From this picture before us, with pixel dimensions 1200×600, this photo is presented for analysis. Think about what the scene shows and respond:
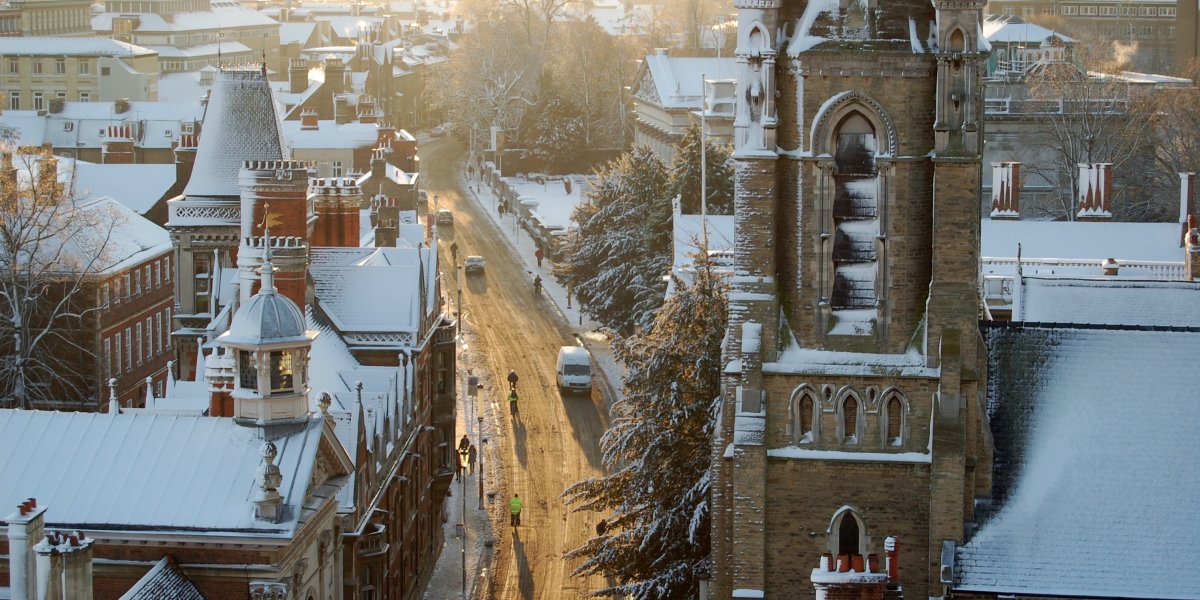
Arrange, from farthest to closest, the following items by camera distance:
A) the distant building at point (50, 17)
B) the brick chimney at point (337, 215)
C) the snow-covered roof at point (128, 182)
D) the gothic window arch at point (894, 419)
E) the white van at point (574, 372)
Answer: the distant building at point (50, 17)
the snow-covered roof at point (128, 182)
the white van at point (574, 372)
the brick chimney at point (337, 215)
the gothic window arch at point (894, 419)

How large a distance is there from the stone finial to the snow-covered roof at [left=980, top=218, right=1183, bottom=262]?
33310 millimetres

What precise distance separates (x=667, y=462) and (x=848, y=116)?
1399 centimetres

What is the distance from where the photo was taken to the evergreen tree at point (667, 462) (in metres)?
45.0

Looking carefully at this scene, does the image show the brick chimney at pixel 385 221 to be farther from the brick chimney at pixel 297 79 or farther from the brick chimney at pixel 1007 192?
the brick chimney at pixel 297 79

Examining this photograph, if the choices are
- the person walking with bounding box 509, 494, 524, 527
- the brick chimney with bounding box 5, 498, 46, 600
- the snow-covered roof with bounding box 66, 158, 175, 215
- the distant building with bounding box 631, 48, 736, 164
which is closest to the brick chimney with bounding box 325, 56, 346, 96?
the distant building with bounding box 631, 48, 736, 164

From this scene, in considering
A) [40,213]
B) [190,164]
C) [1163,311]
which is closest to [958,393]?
[1163,311]

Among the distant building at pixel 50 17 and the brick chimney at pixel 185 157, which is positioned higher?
the distant building at pixel 50 17

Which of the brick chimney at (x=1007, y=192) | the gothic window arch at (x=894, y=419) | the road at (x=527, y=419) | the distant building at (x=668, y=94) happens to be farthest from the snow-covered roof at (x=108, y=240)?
the gothic window arch at (x=894, y=419)

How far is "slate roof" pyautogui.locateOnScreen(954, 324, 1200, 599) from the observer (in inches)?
1346

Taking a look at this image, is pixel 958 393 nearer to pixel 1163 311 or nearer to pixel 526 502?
pixel 1163 311

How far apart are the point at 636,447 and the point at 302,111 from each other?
7532 cm

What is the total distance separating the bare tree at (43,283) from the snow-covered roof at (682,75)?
5263 cm

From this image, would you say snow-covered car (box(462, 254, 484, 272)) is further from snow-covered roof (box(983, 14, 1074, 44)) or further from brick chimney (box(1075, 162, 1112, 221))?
brick chimney (box(1075, 162, 1112, 221))

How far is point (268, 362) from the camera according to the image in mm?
37844
